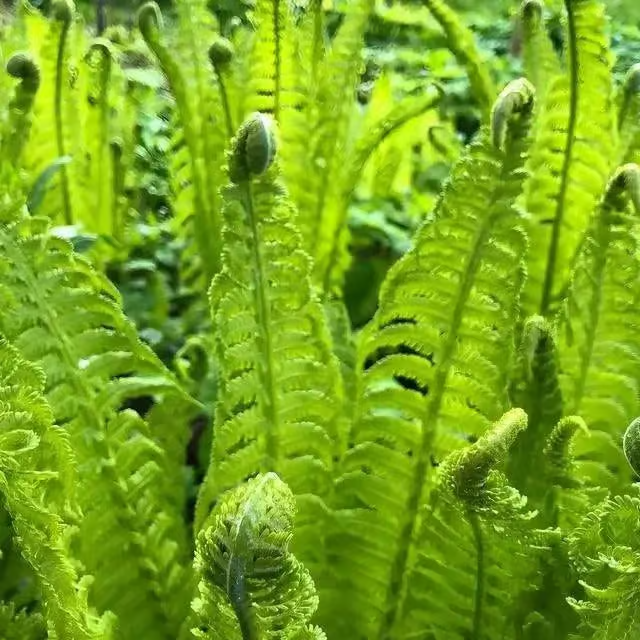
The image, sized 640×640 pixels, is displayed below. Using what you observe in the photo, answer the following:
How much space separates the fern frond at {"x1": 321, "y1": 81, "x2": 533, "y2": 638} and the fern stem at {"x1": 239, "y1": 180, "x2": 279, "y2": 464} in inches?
2.0

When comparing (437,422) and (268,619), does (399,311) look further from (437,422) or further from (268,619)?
(268,619)

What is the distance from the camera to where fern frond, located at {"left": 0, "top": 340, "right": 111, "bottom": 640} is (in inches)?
15.9

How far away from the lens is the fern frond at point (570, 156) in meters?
0.64

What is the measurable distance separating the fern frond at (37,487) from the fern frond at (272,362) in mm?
109

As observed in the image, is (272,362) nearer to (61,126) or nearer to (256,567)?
(256,567)

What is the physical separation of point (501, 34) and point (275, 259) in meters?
2.16

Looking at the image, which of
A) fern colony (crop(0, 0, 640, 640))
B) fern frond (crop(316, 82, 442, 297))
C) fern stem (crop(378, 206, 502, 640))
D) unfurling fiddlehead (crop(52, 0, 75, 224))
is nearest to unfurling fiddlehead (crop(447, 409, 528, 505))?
fern colony (crop(0, 0, 640, 640))

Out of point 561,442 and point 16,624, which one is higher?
point 561,442

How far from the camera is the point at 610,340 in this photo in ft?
1.88

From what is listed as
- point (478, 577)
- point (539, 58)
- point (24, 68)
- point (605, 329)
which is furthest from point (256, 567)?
point (539, 58)

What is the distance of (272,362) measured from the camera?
528 mm

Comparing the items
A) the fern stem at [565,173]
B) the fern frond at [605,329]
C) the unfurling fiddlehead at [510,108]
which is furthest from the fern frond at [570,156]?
the unfurling fiddlehead at [510,108]

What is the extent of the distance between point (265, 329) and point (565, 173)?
1.01 ft

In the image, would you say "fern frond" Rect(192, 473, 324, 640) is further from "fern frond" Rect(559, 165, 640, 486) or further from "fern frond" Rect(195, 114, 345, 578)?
"fern frond" Rect(559, 165, 640, 486)
